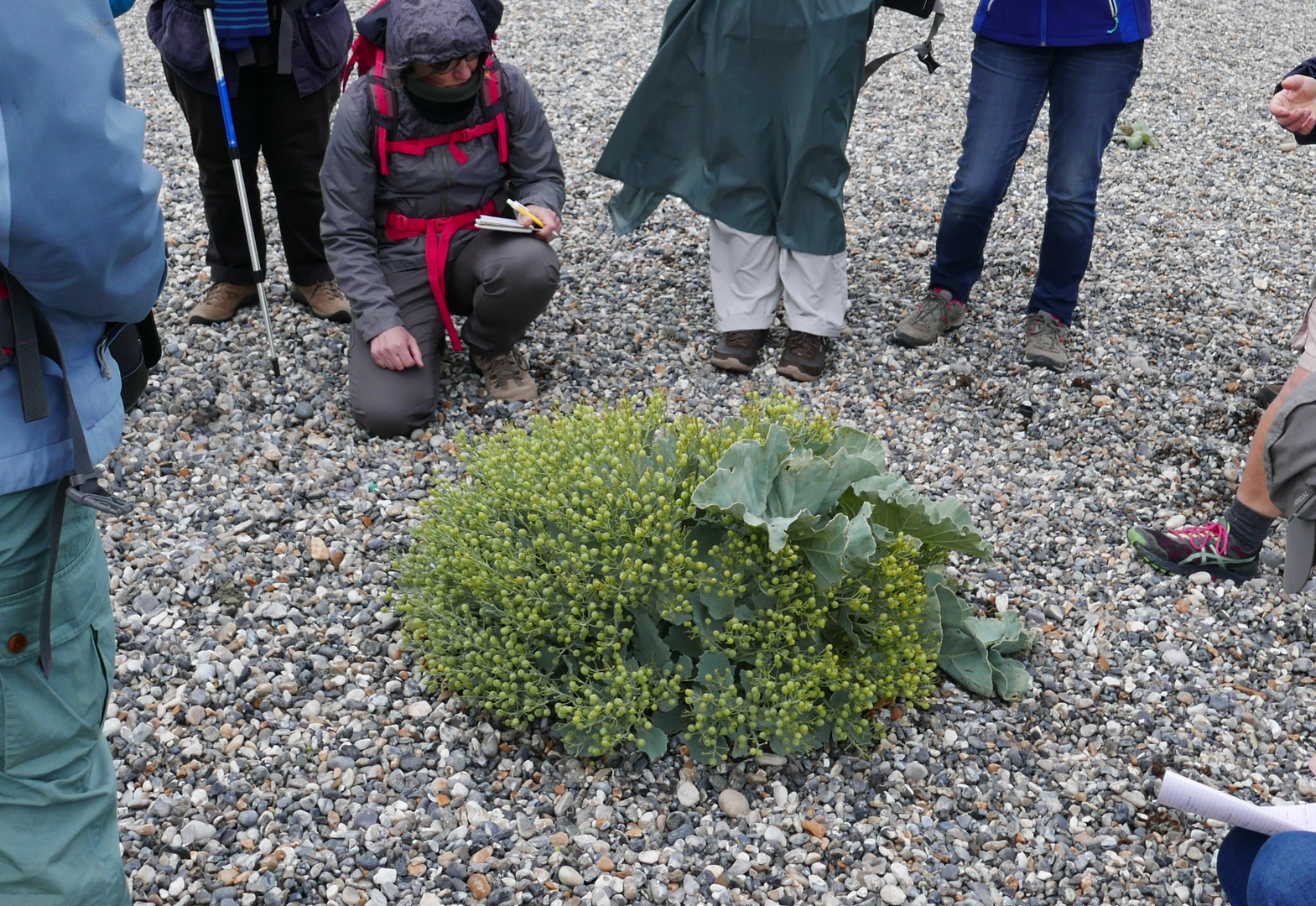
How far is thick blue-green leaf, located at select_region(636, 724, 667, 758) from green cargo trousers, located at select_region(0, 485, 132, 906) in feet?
3.82

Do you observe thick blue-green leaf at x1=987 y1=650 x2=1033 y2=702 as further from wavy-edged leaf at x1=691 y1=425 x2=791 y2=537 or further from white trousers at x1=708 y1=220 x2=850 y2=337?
white trousers at x1=708 y1=220 x2=850 y2=337

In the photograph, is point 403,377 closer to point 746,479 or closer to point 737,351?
point 737,351

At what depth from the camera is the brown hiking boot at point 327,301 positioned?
4.51m

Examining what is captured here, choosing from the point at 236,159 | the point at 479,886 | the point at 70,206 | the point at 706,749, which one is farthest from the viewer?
the point at 236,159

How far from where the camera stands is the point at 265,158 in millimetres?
4242

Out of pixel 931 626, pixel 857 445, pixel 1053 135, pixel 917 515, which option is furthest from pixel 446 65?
pixel 931 626

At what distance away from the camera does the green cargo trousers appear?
1.60 metres

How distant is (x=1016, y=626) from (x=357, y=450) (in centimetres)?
228

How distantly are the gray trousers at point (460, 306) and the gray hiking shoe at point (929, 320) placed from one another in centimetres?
150

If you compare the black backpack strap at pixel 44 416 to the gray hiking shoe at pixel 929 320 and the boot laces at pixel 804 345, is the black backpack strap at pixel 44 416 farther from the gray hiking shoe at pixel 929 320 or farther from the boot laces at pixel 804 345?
the gray hiking shoe at pixel 929 320

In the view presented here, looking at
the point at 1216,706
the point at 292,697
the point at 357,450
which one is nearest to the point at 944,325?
the point at 1216,706

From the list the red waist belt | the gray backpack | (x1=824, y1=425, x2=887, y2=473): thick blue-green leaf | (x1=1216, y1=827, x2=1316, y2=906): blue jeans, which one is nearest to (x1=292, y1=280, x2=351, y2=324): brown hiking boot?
the red waist belt

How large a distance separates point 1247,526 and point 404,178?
3019 mm

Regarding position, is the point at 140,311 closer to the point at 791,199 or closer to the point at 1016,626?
the point at 1016,626
